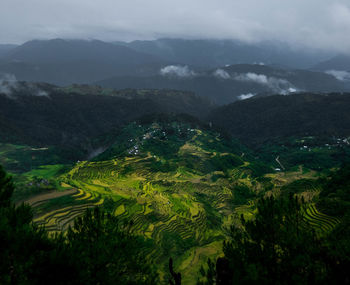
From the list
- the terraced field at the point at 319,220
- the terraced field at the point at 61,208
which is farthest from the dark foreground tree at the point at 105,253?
the terraced field at the point at 319,220

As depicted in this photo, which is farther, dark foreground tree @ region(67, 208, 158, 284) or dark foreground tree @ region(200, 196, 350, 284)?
dark foreground tree @ region(67, 208, 158, 284)

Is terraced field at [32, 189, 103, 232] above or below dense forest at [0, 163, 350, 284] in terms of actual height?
below

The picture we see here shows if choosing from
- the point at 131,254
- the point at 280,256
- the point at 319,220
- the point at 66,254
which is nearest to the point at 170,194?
the point at 319,220

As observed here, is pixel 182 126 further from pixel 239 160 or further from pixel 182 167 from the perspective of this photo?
pixel 182 167

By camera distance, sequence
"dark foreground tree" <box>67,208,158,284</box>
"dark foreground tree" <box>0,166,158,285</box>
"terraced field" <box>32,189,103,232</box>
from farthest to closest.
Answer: "terraced field" <box>32,189,103,232</box> → "dark foreground tree" <box>67,208,158,284</box> → "dark foreground tree" <box>0,166,158,285</box>

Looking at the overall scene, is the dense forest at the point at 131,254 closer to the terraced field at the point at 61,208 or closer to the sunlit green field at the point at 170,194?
the sunlit green field at the point at 170,194

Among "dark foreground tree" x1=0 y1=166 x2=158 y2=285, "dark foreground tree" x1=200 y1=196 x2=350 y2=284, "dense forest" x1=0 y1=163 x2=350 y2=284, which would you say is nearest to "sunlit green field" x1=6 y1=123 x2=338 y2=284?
"dark foreground tree" x1=0 y1=166 x2=158 y2=285

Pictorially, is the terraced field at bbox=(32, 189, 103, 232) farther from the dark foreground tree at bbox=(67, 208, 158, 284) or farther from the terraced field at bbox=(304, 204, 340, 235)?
the terraced field at bbox=(304, 204, 340, 235)

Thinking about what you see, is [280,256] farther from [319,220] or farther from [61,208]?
[61,208]
